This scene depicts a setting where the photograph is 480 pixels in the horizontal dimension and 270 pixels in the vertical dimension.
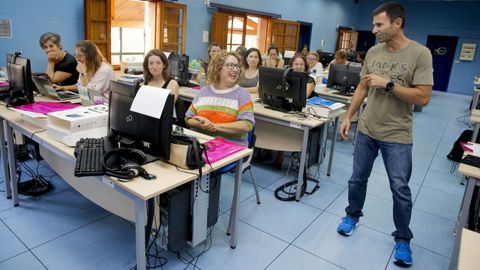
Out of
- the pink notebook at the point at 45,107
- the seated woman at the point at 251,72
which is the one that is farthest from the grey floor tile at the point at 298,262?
the seated woman at the point at 251,72

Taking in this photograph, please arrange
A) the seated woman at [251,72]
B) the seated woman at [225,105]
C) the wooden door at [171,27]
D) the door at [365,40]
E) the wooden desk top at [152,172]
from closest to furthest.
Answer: the wooden desk top at [152,172] → the seated woman at [225,105] → the seated woman at [251,72] → the wooden door at [171,27] → the door at [365,40]

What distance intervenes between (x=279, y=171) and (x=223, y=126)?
4.91 feet

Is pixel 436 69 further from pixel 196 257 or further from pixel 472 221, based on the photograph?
pixel 196 257

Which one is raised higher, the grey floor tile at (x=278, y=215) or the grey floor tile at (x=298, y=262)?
the grey floor tile at (x=278, y=215)

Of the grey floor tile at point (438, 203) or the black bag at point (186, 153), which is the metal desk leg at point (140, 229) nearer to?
the black bag at point (186, 153)

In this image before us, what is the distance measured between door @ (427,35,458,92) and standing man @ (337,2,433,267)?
1095 centimetres

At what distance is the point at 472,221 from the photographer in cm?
253

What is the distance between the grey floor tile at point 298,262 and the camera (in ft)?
6.95

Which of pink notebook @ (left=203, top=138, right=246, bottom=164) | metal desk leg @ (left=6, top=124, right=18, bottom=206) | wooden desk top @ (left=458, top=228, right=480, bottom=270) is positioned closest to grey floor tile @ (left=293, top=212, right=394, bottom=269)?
pink notebook @ (left=203, top=138, right=246, bottom=164)

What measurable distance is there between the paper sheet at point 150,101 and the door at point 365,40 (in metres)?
13.3

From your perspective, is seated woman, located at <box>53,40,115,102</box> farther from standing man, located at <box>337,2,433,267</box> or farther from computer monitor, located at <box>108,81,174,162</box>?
standing man, located at <box>337,2,433,267</box>

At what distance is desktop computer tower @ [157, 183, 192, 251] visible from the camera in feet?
5.93

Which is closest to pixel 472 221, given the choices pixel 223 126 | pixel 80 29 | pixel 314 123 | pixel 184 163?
pixel 314 123

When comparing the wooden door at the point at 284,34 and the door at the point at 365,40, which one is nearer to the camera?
the wooden door at the point at 284,34
